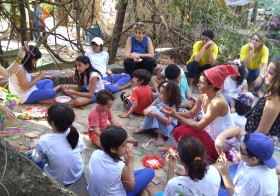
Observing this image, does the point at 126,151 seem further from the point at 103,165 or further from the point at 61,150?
the point at 61,150

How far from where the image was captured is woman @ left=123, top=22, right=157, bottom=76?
17.7 ft

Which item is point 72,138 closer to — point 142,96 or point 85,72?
point 142,96

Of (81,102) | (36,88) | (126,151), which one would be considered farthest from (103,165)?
(36,88)

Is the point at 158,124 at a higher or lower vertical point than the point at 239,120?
lower

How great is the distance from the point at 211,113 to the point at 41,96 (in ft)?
8.14

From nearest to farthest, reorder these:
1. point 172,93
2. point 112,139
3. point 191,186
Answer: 1. point 191,186
2. point 112,139
3. point 172,93

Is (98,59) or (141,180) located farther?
(98,59)

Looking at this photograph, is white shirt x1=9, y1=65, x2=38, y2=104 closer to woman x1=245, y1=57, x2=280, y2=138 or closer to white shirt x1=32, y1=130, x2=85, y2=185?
white shirt x1=32, y1=130, x2=85, y2=185

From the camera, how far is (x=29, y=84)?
4.38 meters

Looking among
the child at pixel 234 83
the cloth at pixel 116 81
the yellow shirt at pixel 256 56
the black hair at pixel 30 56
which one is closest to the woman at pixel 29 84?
the black hair at pixel 30 56

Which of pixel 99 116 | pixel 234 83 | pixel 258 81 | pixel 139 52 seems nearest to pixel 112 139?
pixel 99 116

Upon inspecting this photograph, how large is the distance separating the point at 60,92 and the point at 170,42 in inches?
114

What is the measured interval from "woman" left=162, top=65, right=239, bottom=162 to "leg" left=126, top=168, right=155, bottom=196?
28.3 inches

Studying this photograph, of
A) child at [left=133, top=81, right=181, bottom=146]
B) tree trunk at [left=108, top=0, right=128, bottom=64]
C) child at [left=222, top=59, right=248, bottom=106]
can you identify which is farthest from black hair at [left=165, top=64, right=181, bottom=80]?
tree trunk at [left=108, top=0, right=128, bottom=64]
